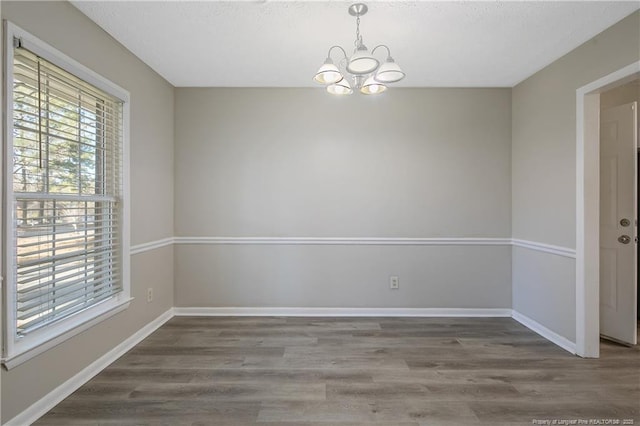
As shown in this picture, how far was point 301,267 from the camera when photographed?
336 cm

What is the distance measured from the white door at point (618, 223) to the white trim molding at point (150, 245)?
4099 millimetres

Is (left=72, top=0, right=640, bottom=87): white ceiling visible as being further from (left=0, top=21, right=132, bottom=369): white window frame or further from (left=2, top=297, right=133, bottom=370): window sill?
(left=2, top=297, right=133, bottom=370): window sill

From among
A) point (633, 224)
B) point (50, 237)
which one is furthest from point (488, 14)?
point (50, 237)

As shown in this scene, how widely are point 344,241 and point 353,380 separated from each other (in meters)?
1.48

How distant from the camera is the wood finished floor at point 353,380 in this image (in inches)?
70.1

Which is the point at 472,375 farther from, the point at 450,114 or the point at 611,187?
the point at 450,114

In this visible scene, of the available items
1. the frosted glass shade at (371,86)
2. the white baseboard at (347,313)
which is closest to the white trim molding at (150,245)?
the white baseboard at (347,313)

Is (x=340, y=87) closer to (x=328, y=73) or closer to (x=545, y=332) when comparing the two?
(x=328, y=73)

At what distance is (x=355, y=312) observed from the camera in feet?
11.0

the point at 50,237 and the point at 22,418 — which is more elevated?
the point at 50,237

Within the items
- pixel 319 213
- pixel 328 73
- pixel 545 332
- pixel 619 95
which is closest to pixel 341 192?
pixel 319 213

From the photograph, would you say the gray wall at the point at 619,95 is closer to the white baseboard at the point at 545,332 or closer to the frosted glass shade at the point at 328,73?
the white baseboard at the point at 545,332

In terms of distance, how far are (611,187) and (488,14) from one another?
1.90 m

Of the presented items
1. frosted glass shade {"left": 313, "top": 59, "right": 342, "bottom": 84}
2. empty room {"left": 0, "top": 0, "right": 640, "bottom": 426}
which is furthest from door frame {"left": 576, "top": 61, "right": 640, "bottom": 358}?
frosted glass shade {"left": 313, "top": 59, "right": 342, "bottom": 84}
